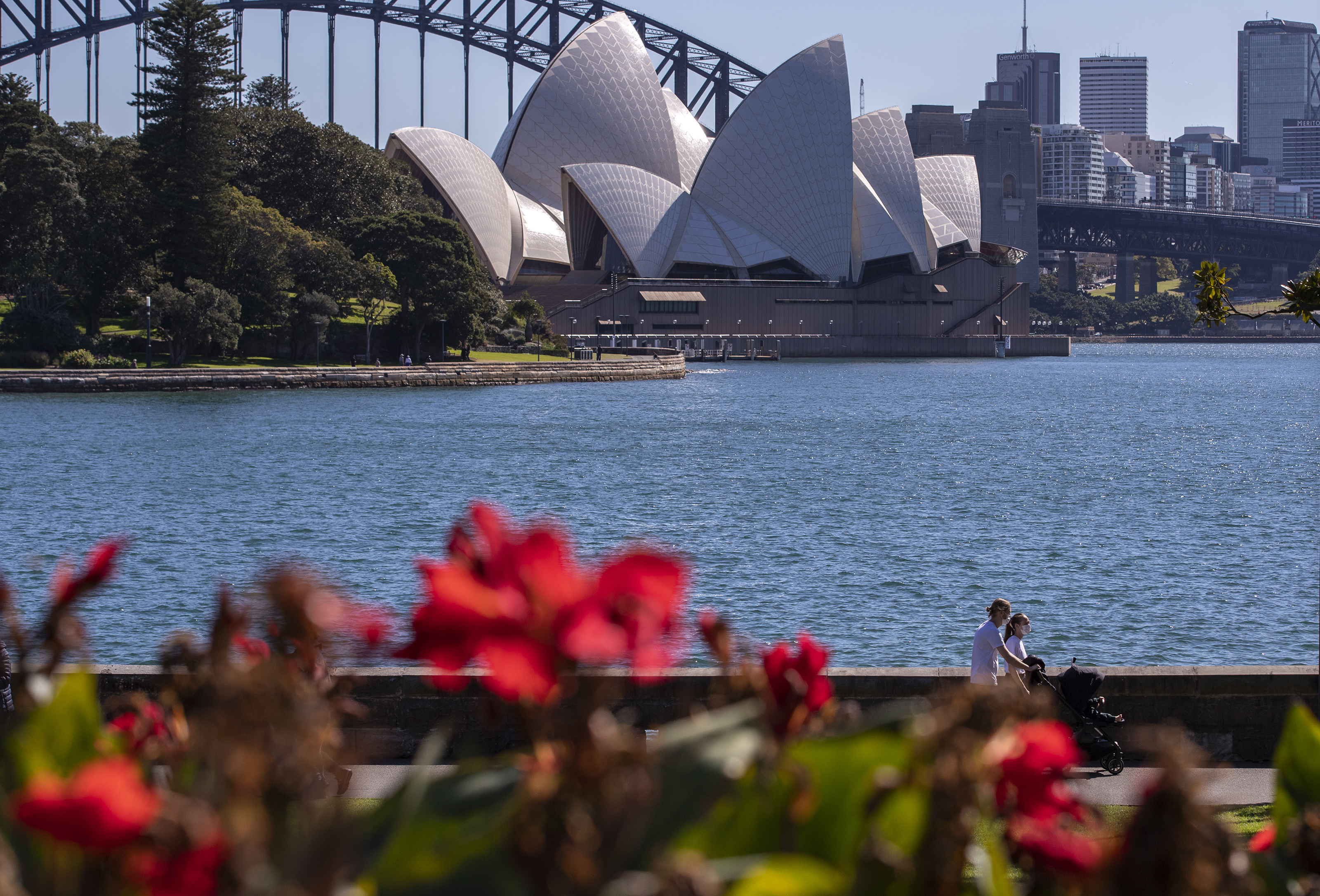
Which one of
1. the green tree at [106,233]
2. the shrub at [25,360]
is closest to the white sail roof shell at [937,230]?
the green tree at [106,233]

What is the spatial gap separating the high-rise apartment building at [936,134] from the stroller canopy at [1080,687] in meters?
115

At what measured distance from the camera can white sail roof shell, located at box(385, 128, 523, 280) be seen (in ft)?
240

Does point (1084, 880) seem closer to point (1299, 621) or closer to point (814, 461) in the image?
point (1299, 621)

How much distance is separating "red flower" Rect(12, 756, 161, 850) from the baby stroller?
7.23 m

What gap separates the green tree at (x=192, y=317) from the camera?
46344mm

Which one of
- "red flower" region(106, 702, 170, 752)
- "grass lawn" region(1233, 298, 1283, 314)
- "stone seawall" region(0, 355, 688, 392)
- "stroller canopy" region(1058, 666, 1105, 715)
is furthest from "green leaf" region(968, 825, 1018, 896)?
"grass lawn" region(1233, 298, 1283, 314)

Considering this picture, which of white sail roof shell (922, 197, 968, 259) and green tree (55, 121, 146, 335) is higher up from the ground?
white sail roof shell (922, 197, 968, 259)

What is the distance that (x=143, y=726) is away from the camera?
5.35 ft

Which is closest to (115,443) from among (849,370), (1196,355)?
(849,370)

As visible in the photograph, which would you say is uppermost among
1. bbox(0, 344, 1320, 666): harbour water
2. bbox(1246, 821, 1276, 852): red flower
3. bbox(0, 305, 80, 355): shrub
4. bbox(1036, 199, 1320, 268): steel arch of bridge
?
bbox(1036, 199, 1320, 268): steel arch of bridge

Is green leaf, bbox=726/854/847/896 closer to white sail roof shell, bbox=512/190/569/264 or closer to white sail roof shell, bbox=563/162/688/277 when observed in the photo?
white sail roof shell, bbox=563/162/688/277

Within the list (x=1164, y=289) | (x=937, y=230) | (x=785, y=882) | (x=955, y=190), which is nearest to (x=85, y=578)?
(x=785, y=882)

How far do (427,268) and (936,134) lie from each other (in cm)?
7727

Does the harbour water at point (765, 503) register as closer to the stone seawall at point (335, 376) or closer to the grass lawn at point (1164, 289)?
the stone seawall at point (335, 376)
